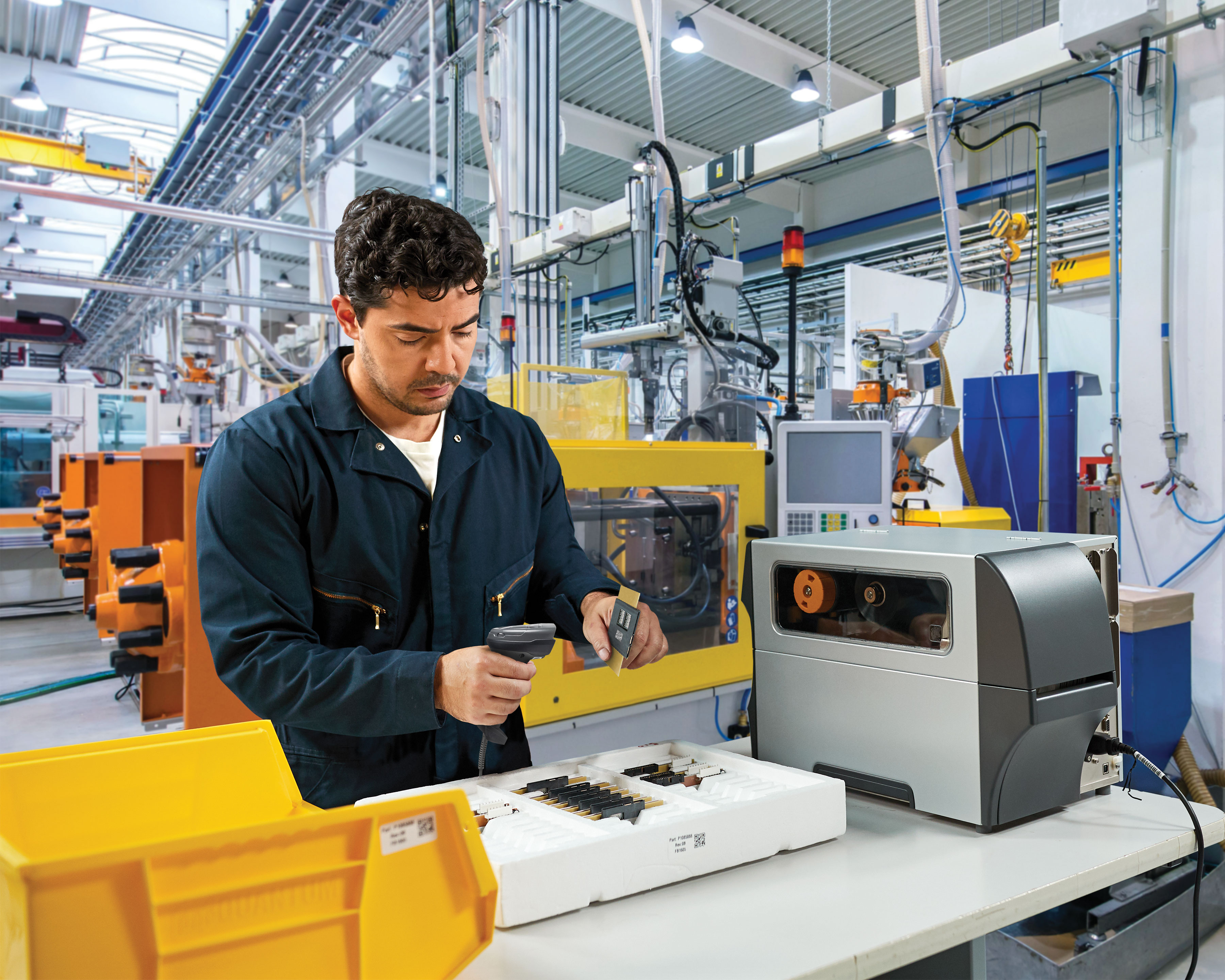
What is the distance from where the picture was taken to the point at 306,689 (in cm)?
97

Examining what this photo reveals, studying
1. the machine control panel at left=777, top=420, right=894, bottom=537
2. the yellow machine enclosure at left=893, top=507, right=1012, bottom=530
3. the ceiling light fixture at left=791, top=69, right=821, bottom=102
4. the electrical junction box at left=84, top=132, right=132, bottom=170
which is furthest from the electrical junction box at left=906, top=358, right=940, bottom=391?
the electrical junction box at left=84, top=132, right=132, bottom=170

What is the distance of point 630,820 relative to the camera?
881mm

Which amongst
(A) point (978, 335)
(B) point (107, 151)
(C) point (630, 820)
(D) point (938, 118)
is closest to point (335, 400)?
(C) point (630, 820)

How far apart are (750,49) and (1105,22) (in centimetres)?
376

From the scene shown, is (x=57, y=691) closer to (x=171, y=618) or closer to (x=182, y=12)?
(x=171, y=618)

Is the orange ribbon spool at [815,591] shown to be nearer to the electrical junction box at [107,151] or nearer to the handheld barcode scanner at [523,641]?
the handheld barcode scanner at [523,641]

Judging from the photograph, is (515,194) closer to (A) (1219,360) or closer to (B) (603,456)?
(B) (603,456)

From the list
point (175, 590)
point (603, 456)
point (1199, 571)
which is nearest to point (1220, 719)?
point (1199, 571)

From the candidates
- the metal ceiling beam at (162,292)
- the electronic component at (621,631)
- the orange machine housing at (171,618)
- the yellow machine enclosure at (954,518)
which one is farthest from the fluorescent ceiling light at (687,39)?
the electronic component at (621,631)

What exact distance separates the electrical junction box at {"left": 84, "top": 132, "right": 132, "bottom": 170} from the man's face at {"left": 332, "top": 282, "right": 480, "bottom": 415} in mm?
7830

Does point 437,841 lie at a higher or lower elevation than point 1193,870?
higher

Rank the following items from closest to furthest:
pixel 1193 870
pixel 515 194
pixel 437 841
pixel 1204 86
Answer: pixel 437 841 < pixel 1193 870 < pixel 1204 86 < pixel 515 194

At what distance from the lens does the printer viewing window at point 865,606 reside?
1.08m

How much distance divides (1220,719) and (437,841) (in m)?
3.05
